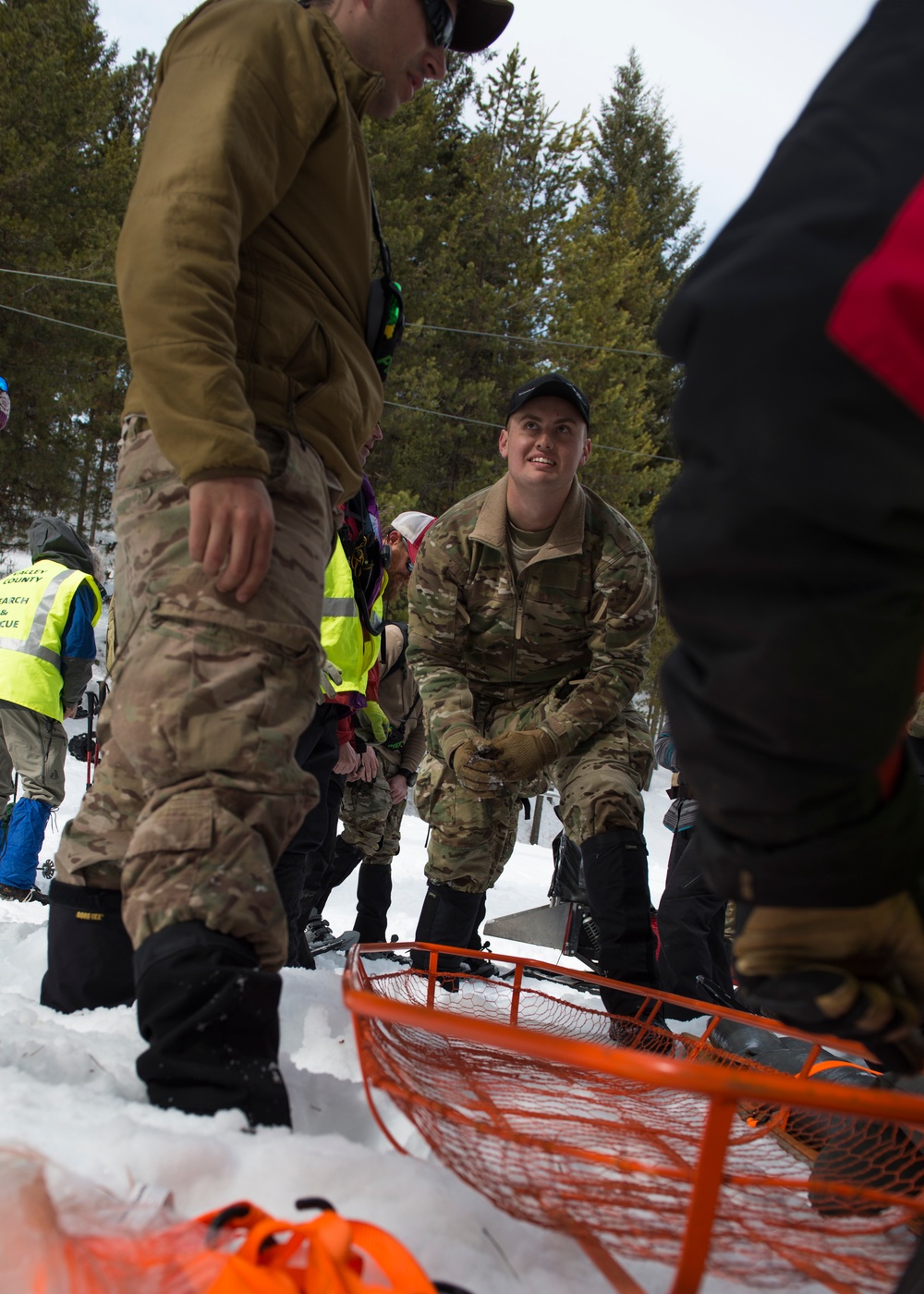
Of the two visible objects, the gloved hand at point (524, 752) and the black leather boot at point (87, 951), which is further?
the gloved hand at point (524, 752)

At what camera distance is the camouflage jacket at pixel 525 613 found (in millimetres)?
3566

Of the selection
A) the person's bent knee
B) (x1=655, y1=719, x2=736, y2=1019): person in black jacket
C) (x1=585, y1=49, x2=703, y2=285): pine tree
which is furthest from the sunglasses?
(x1=585, y1=49, x2=703, y2=285): pine tree

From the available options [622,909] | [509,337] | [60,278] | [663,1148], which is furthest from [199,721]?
[509,337]

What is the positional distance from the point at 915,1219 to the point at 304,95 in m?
1.93

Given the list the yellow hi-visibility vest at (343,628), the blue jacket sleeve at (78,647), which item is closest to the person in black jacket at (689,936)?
the yellow hi-visibility vest at (343,628)

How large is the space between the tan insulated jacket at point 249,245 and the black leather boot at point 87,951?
0.78 meters

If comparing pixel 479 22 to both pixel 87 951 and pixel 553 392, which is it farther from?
pixel 87 951

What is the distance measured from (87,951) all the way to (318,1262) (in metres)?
0.99

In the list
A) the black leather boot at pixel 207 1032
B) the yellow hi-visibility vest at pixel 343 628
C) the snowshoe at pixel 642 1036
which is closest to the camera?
the black leather boot at pixel 207 1032

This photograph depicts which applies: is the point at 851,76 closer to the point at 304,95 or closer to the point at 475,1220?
the point at 304,95

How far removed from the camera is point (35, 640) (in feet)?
18.4

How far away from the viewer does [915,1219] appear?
47.4 inches

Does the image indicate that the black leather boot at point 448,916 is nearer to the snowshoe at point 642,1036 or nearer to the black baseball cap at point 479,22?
the snowshoe at point 642,1036

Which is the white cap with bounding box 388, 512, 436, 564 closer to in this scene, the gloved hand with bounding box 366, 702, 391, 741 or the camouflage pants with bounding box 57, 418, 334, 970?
the gloved hand with bounding box 366, 702, 391, 741
